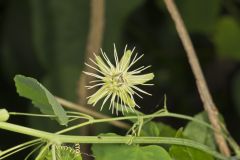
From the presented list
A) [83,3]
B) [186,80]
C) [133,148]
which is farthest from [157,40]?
[133,148]

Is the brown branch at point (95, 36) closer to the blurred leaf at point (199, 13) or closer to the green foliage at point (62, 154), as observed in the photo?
the green foliage at point (62, 154)

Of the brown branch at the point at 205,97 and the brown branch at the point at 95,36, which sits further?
the brown branch at the point at 95,36

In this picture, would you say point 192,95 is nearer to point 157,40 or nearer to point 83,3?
point 157,40

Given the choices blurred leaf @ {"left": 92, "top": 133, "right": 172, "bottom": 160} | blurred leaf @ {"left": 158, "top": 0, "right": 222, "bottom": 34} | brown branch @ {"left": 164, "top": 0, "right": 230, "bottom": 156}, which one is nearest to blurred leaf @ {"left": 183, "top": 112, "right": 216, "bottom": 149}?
brown branch @ {"left": 164, "top": 0, "right": 230, "bottom": 156}

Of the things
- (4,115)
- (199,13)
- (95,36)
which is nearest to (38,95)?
(4,115)

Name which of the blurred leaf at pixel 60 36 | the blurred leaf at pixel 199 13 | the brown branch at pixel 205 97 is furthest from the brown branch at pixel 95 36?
the blurred leaf at pixel 199 13

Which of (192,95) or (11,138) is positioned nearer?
(11,138)

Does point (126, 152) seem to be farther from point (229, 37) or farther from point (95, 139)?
point (229, 37)
